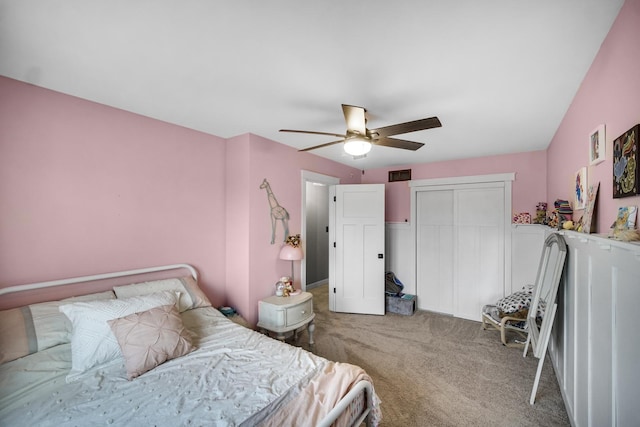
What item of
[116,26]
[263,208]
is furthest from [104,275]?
[116,26]

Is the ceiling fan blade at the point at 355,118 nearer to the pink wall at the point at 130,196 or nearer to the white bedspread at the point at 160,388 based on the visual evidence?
the pink wall at the point at 130,196

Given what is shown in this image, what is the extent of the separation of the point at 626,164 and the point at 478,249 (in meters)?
3.15

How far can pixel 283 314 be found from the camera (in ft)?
9.32

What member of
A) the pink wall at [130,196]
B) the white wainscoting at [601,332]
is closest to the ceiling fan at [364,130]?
the white wainscoting at [601,332]

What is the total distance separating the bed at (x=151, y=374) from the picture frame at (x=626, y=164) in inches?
62.0

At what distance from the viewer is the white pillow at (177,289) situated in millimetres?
2244

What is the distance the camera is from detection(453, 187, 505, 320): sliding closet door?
3876 mm

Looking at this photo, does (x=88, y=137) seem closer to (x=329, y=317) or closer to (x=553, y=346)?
(x=329, y=317)

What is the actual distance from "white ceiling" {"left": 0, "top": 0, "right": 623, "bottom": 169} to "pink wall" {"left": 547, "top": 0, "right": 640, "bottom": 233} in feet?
0.30

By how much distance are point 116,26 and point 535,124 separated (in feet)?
11.3

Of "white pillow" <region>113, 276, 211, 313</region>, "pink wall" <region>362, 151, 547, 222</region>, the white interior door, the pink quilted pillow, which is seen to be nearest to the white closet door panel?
"pink wall" <region>362, 151, 547, 222</region>

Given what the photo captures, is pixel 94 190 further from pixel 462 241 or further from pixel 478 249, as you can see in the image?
pixel 478 249

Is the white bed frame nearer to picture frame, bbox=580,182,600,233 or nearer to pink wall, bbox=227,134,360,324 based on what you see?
pink wall, bbox=227,134,360,324

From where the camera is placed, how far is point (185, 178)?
2.89 m
